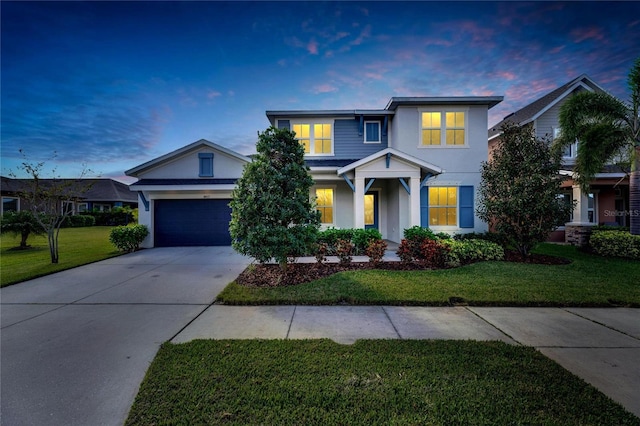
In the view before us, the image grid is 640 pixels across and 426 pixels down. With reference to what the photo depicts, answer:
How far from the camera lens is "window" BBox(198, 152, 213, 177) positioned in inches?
488

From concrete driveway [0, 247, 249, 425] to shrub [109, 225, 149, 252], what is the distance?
3412mm

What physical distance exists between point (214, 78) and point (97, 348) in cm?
1159

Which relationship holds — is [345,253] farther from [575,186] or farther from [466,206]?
[575,186]

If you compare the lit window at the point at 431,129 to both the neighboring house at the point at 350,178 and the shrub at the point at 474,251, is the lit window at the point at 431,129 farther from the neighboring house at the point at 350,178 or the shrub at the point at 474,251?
the shrub at the point at 474,251

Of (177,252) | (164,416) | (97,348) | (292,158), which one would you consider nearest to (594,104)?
(292,158)

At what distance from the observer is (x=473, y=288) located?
18.0 ft

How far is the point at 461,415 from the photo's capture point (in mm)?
2123

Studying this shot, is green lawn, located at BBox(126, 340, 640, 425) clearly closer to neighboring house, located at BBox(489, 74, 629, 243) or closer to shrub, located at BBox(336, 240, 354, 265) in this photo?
shrub, located at BBox(336, 240, 354, 265)

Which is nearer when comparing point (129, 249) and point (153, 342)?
point (153, 342)

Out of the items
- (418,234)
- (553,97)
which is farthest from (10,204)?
(553,97)

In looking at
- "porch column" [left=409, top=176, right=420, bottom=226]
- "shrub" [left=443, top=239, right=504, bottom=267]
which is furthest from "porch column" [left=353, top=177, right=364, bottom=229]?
"shrub" [left=443, top=239, right=504, bottom=267]

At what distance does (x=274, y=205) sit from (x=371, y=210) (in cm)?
799

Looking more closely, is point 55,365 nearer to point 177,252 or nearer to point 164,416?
point 164,416

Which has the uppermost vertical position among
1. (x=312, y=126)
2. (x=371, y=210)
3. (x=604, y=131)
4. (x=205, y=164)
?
(x=312, y=126)
